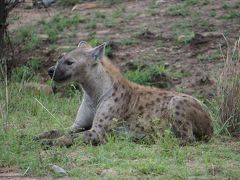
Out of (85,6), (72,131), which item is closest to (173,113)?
(72,131)

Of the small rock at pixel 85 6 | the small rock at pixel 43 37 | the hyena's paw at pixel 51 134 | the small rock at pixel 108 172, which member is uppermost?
the small rock at pixel 85 6

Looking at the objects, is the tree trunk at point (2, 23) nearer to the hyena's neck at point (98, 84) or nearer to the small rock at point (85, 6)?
the hyena's neck at point (98, 84)

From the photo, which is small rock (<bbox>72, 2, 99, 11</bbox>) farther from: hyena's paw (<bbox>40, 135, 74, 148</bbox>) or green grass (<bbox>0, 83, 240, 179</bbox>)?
hyena's paw (<bbox>40, 135, 74, 148</bbox>)

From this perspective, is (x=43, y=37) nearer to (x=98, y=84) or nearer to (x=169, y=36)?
(x=169, y=36)

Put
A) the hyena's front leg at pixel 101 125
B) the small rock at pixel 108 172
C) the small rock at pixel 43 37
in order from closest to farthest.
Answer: the small rock at pixel 108 172
the hyena's front leg at pixel 101 125
the small rock at pixel 43 37

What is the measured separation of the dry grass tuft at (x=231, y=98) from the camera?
6.33 metres

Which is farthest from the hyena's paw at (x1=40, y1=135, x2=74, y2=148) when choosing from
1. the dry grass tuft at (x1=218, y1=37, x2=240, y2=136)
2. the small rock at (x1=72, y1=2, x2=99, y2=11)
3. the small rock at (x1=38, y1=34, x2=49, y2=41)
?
A: the small rock at (x1=72, y1=2, x2=99, y2=11)

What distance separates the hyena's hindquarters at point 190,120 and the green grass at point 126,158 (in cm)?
10

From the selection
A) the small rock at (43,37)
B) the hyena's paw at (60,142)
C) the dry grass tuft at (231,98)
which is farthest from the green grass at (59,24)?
the hyena's paw at (60,142)

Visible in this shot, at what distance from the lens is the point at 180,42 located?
9211 mm

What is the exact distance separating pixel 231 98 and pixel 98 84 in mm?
1080

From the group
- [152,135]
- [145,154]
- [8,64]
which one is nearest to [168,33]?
[8,64]

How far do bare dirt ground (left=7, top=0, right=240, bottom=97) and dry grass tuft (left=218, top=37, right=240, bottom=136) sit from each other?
4.59 feet

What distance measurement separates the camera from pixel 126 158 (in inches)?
204
